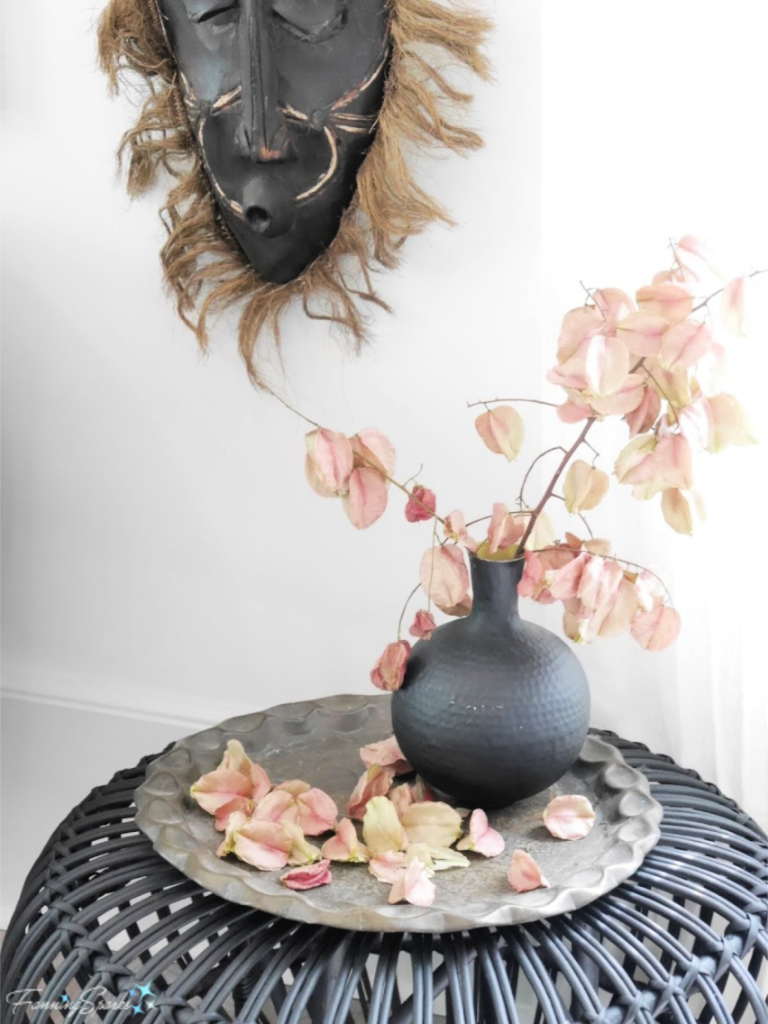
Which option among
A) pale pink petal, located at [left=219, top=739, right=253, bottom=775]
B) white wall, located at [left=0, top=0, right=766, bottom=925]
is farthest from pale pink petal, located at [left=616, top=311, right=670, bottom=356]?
pale pink petal, located at [left=219, top=739, right=253, bottom=775]

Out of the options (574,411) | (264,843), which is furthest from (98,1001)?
(574,411)

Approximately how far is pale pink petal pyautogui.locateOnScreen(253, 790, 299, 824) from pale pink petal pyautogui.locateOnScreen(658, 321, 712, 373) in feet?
1.68

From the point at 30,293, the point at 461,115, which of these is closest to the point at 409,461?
the point at 461,115

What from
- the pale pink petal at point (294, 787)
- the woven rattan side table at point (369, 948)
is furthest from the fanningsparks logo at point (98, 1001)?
the pale pink petal at point (294, 787)

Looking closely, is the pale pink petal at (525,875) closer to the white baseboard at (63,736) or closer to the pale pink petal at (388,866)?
the pale pink petal at (388,866)

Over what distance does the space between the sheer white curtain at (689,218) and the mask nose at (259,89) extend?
302 millimetres

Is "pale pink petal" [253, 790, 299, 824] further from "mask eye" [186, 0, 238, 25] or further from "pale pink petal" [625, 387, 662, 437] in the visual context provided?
"mask eye" [186, 0, 238, 25]

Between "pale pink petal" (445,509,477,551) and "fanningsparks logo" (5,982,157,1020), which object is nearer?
"fanningsparks logo" (5,982,157,1020)

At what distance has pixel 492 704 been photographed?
962 millimetres

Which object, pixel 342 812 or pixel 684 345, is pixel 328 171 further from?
pixel 342 812

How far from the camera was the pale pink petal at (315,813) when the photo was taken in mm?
987

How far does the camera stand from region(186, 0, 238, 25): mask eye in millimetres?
1228

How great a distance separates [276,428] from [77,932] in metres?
0.76

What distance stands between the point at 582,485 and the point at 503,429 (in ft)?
0.32
